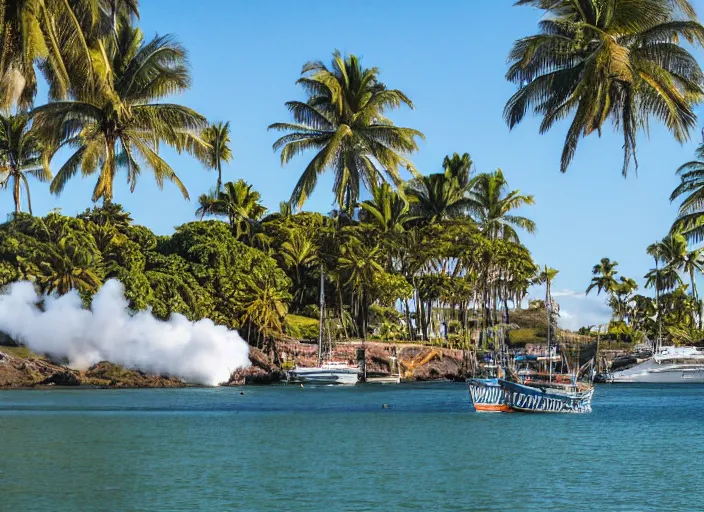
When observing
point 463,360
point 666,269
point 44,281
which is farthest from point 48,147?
point 666,269

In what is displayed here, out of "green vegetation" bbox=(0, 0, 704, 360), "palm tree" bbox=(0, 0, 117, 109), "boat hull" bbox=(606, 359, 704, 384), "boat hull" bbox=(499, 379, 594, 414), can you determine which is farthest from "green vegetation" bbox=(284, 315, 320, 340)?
"palm tree" bbox=(0, 0, 117, 109)

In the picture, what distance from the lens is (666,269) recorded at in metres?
117

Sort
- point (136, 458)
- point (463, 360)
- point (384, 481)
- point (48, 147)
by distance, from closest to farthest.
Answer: point (384, 481) < point (136, 458) < point (48, 147) < point (463, 360)

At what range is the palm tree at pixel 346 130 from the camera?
78750 mm

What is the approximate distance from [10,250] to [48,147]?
14.6m

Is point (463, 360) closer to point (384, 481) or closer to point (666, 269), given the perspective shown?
point (666, 269)

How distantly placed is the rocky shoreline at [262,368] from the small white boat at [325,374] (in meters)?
2.13

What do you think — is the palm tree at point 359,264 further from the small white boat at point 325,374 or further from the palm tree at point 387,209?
the small white boat at point 325,374

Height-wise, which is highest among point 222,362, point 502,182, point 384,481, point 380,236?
point 502,182

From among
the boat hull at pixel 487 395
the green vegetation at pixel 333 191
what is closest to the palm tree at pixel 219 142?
the green vegetation at pixel 333 191

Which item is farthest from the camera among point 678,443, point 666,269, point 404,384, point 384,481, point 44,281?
point 666,269

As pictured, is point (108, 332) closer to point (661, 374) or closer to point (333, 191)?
point (333, 191)

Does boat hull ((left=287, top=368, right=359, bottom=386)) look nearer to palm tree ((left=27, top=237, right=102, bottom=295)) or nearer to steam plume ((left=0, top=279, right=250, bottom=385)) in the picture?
steam plume ((left=0, top=279, right=250, bottom=385))

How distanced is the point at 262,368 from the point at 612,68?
4565cm
